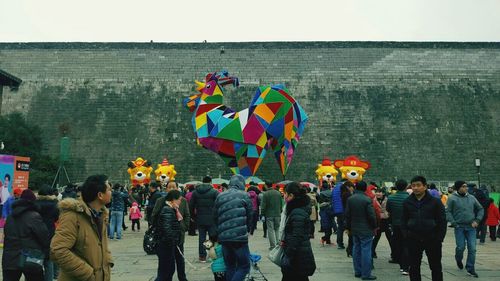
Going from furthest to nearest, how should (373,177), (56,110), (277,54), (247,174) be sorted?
(277,54) < (56,110) < (373,177) < (247,174)

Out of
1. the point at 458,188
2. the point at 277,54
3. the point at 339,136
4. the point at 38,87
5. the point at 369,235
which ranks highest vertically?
the point at 277,54

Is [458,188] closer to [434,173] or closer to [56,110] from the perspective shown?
[434,173]

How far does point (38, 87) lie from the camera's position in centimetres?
2588

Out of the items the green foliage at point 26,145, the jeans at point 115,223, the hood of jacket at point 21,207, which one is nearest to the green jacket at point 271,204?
the jeans at point 115,223

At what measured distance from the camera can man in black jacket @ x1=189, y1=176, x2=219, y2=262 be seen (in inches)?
291

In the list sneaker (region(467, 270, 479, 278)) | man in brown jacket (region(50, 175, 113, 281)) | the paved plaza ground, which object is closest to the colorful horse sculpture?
the paved plaza ground

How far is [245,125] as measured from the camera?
51.4 ft

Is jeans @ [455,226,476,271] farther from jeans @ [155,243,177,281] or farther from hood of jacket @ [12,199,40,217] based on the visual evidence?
hood of jacket @ [12,199,40,217]

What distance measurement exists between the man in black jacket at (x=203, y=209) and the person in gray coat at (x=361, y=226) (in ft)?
7.37

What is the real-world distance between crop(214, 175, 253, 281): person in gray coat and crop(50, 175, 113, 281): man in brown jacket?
6.69 feet

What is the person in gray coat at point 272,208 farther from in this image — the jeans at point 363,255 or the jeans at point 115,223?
the jeans at point 115,223

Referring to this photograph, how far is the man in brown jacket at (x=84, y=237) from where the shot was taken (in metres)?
2.88

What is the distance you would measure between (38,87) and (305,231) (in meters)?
25.1

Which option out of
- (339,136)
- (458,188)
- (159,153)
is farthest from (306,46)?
(458,188)
